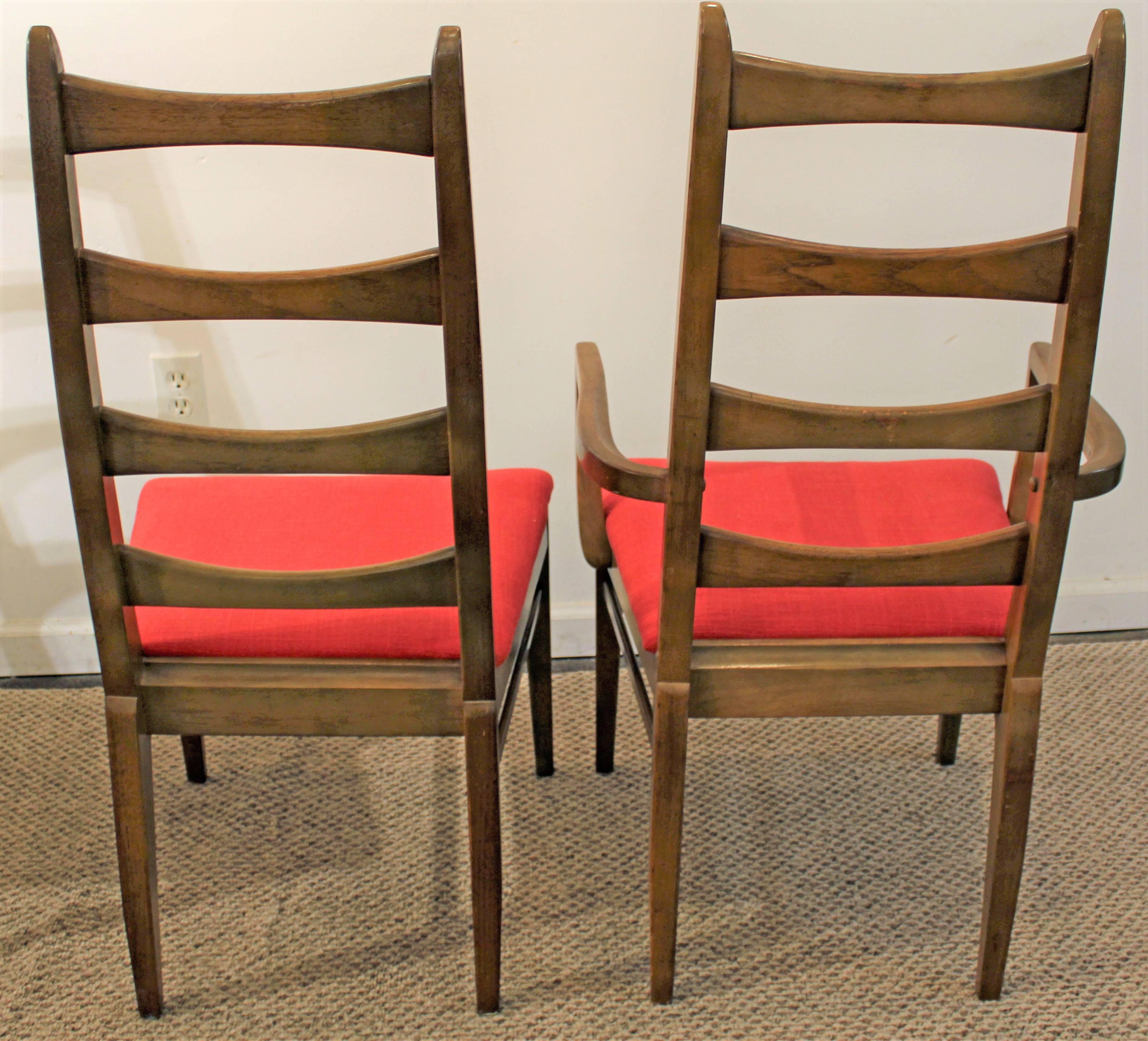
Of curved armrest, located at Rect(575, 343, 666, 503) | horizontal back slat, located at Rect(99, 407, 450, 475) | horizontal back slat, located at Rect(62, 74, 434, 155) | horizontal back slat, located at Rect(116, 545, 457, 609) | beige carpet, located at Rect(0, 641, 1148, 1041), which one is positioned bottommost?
beige carpet, located at Rect(0, 641, 1148, 1041)

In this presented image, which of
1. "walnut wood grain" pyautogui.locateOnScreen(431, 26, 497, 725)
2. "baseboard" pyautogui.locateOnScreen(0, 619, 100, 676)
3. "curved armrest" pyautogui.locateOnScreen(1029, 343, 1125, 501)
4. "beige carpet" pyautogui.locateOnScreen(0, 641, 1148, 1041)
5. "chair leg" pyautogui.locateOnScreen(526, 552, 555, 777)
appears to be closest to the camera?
"walnut wood grain" pyautogui.locateOnScreen(431, 26, 497, 725)

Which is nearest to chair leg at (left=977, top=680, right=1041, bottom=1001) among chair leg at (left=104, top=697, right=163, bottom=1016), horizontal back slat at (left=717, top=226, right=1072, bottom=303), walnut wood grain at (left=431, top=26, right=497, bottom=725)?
horizontal back slat at (left=717, top=226, right=1072, bottom=303)

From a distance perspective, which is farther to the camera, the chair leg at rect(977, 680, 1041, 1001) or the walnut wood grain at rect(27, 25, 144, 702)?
the chair leg at rect(977, 680, 1041, 1001)

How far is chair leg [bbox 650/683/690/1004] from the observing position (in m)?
0.99

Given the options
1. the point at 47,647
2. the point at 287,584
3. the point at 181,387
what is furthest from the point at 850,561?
the point at 47,647

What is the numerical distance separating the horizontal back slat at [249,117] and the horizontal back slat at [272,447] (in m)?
0.21

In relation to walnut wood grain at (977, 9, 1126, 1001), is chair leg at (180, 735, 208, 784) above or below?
below

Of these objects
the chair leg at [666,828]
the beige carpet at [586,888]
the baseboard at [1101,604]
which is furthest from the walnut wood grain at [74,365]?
the baseboard at [1101,604]

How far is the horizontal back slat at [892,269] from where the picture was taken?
82cm

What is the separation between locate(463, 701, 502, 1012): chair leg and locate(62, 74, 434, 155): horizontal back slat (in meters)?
0.49

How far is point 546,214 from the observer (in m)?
1.48

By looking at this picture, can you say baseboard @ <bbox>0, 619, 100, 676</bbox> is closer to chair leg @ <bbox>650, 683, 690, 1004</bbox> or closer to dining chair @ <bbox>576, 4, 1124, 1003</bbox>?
dining chair @ <bbox>576, 4, 1124, 1003</bbox>

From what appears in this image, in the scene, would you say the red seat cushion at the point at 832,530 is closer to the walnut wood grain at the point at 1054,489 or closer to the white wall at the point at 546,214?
the walnut wood grain at the point at 1054,489

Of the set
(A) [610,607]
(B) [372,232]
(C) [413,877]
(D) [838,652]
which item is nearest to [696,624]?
(D) [838,652]
